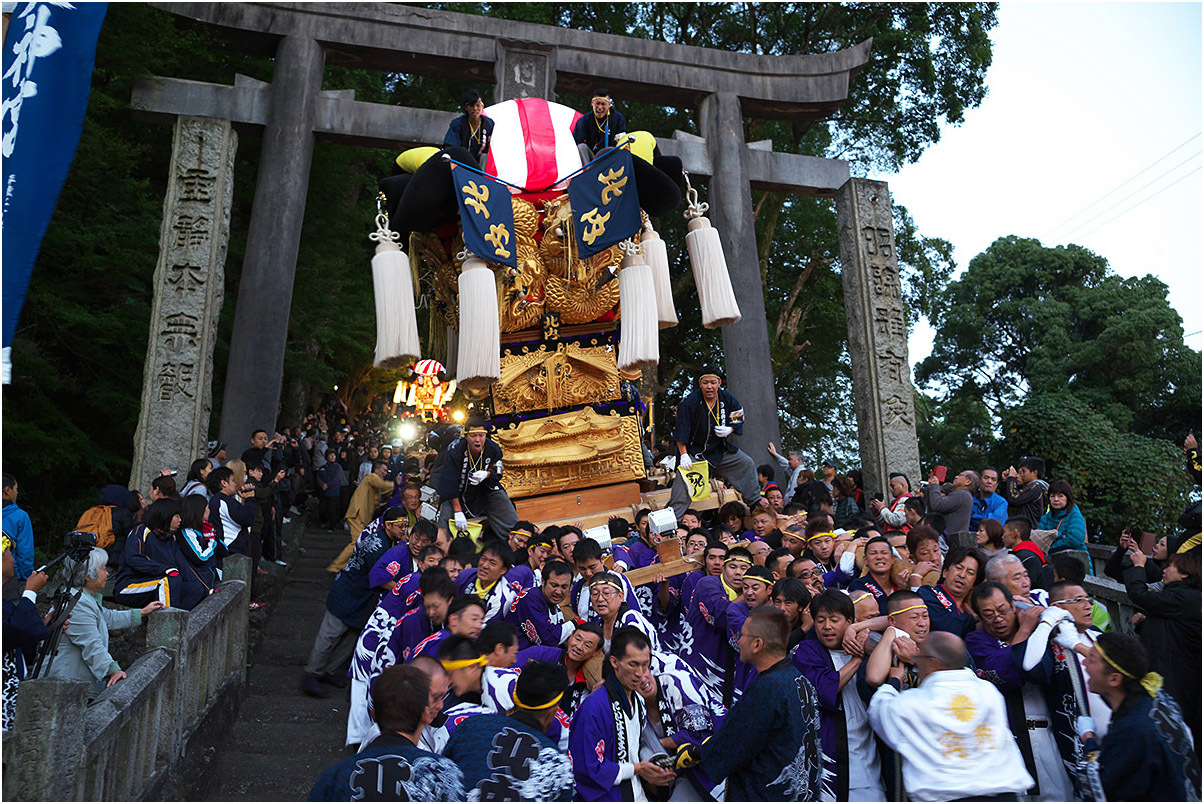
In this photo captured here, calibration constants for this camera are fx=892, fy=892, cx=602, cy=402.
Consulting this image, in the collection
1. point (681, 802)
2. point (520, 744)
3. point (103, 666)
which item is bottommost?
point (681, 802)

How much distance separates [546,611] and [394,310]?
151 inches

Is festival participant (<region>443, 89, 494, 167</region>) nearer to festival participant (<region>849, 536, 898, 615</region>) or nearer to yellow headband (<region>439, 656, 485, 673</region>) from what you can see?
festival participant (<region>849, 536, 898, 615</region>)

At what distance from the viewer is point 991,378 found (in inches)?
934

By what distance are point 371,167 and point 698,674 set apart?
1876 centimetres

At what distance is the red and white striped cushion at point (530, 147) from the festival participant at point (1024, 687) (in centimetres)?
675

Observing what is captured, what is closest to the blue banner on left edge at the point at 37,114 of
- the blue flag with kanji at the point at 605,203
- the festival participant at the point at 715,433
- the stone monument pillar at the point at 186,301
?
the blue flag with kanji at the point at 605,203

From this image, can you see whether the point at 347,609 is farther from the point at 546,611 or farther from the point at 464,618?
the point at 464,618

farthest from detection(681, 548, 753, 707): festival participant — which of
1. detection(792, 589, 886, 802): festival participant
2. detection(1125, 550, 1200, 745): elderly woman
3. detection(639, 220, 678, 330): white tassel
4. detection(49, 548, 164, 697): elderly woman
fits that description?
detection(639, 220, 678, 330): white tassel

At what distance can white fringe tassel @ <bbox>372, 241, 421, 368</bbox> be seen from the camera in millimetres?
8227

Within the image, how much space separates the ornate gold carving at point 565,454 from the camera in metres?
9.35

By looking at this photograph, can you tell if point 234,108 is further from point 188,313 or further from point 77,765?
point 77,765

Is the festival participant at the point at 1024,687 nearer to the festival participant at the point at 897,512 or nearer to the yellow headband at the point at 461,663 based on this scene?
the yellow headband at the point at 461,663

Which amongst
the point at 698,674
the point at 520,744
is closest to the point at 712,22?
the point at 698,674

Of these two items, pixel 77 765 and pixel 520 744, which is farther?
pixel 77 765
